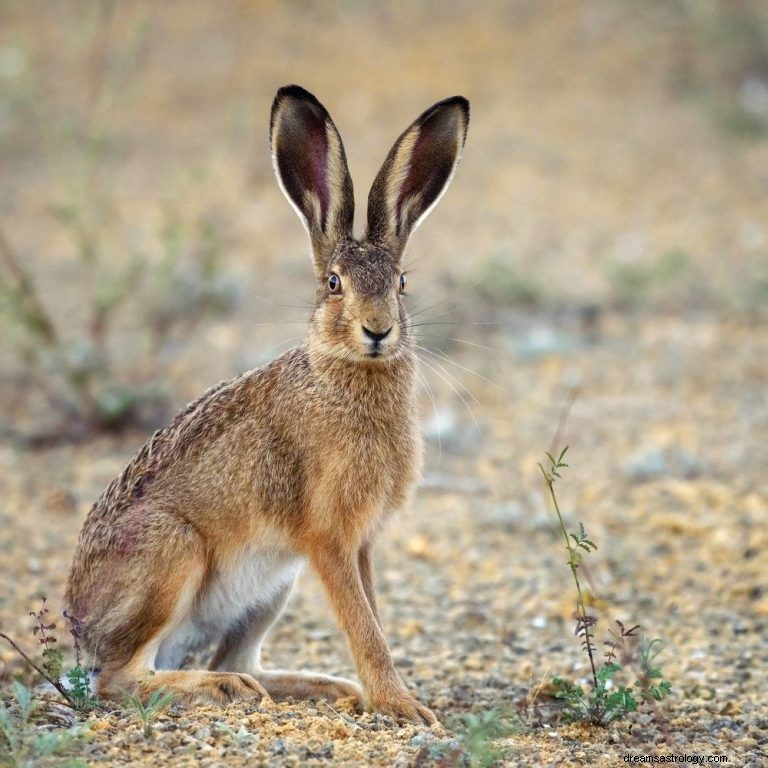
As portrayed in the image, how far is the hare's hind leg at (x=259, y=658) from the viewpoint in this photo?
196 inches

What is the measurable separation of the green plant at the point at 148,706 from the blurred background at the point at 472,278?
119cm

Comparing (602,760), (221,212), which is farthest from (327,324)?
(221,212)

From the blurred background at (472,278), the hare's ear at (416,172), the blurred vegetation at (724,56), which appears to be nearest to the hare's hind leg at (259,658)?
the blurred background at (472,278)

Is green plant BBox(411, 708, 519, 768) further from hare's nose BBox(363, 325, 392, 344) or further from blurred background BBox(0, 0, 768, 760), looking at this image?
hare's nose BBox(363, 325, 392, 344)

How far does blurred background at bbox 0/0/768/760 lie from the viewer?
6.56 metres

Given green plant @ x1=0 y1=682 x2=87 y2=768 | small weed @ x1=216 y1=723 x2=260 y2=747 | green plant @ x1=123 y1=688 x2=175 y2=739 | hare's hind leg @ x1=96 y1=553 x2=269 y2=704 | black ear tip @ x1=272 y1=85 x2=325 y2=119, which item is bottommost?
green plant @ x1=0 y1=682 x2=87 y2=768

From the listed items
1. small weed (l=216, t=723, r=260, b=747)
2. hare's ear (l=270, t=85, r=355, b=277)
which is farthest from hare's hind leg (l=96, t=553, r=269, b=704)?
hare's ear (l=270, t=85, r=355, b=277)

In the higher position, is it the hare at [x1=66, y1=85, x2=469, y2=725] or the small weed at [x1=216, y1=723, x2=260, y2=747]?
the hare at [x1=66, y1=85, x2=469, y2=725]

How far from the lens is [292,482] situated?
15.9ft

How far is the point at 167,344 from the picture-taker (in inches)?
365

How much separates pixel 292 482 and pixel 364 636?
652 mm

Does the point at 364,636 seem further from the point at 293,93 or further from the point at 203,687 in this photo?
the point at 293,93

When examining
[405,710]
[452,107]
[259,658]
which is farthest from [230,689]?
[452,107]

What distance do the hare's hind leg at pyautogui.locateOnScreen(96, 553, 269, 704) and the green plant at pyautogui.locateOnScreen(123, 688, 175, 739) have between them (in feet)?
0.66
